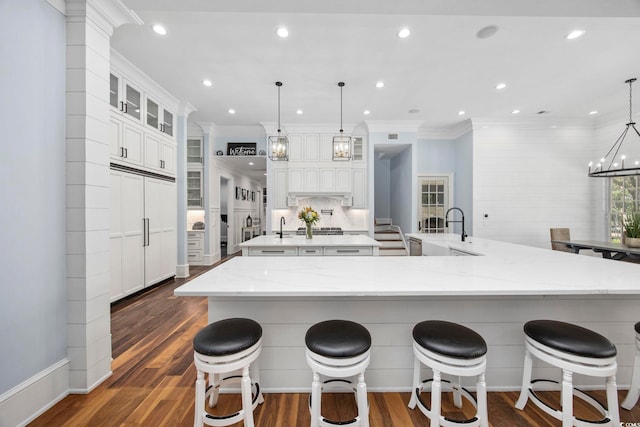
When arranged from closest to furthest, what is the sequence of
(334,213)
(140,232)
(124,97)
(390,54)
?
(390,54) → (124,97) → (140,232) → (334,213)

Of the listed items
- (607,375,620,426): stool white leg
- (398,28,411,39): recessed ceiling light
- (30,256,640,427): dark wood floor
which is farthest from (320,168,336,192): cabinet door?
(607,375,620,426): stool white leg

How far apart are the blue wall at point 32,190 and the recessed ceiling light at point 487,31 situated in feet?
12.6

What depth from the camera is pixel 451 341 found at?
51.7 inches

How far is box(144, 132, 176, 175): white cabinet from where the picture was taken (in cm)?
400

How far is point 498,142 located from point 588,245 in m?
2.57

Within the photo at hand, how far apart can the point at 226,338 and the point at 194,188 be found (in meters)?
5.50

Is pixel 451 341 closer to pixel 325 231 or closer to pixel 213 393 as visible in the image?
pixel 213 393

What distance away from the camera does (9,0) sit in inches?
61.1

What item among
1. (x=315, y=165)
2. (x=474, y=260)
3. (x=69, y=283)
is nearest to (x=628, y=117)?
(x=474, y=260)

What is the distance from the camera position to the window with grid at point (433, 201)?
21.0 ft

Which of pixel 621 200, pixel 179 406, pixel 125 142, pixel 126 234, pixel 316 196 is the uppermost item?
pixel 125 142

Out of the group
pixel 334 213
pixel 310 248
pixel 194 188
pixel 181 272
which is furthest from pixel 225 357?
pixel 194 188

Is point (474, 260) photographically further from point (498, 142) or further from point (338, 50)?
point (498, 142)

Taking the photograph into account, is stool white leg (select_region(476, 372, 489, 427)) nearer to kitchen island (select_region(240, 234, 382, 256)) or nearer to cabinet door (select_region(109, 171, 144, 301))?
kitchen island (select_region(240, 234, 382, 256))
